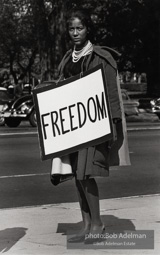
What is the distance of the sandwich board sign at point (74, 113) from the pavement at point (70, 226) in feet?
2.46

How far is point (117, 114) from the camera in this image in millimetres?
6379

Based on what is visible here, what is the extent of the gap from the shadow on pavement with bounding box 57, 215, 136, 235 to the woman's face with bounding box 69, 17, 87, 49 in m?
1.59

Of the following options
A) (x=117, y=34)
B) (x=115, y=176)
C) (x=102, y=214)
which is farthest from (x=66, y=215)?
(x=117, y=34)

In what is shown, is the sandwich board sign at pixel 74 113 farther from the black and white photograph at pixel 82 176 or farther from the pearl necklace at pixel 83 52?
the pearl necklace at pixel 83 52

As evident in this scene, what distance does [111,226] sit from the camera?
7.39 m

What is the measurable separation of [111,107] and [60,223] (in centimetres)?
174

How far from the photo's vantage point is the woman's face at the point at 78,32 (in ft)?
21.4

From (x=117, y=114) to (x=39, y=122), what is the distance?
0.61 meters

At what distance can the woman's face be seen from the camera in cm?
652

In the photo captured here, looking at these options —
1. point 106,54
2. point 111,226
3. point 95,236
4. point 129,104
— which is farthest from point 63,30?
point 95,236

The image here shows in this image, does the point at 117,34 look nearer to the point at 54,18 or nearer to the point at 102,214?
the point at 54,18

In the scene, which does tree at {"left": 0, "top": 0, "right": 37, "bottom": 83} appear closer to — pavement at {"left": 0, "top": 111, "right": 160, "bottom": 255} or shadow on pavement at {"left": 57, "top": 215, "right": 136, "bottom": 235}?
pavement at {"left": 0, "top": 111, "right": 160, "bottom": 255}

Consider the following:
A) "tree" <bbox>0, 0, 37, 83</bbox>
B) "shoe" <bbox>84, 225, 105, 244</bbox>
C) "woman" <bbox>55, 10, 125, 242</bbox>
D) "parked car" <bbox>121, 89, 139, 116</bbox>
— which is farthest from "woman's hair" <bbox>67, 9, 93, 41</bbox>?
"tree" <bbox>0, 0, 37, 83</bbox>

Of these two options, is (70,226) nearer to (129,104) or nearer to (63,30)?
(129,104)
